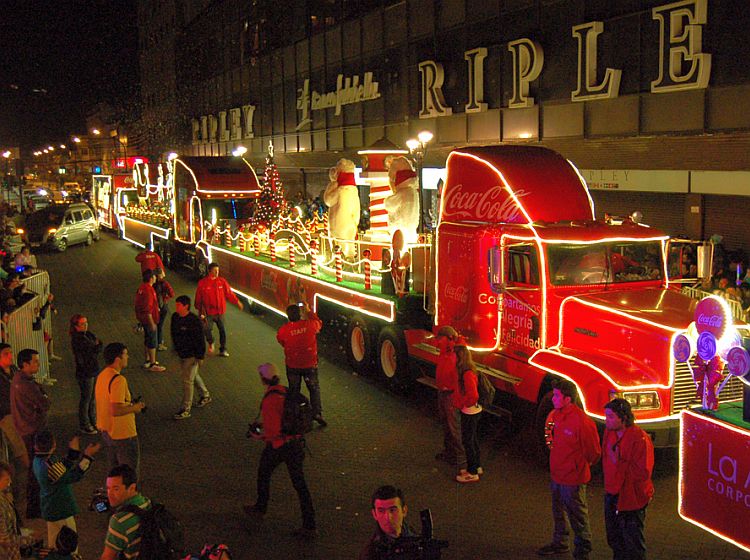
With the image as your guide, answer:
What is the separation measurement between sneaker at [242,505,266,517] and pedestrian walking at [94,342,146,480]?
120 cm

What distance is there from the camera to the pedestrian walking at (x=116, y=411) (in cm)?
746

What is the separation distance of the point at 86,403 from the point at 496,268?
18.5 feet

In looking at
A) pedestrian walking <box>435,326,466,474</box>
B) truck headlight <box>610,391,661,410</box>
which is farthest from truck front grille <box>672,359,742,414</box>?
pedestrian walking <box>435,326,466,474</box>

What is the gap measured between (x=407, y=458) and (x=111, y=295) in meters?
14.8

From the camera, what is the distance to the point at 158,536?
470 centimetres

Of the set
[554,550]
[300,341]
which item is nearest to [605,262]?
[554,550]

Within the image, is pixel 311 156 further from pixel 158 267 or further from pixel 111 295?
pixel 158 267

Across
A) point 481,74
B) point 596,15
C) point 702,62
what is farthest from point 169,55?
point 702,62

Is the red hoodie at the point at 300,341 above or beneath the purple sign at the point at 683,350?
beneath

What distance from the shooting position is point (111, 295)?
21703 millimetres

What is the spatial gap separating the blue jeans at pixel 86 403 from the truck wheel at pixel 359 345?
452 cm

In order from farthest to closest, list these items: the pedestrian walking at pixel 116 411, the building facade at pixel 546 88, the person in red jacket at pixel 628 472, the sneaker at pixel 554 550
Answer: the building facade at pixel 546 88 → the pedestrian walking at pixel 116 411 → the sneaker at pixel 554 550 → the person in red jacket at pixel 628 472

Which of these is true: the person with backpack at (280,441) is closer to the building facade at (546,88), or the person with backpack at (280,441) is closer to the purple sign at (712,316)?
the purple sign at (712,316)

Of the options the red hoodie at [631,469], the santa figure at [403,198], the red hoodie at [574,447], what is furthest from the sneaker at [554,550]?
the santa figure at [403,198]
